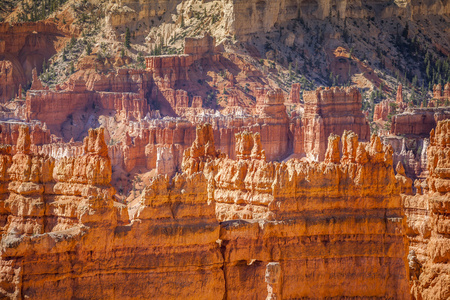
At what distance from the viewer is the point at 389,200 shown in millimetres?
49250

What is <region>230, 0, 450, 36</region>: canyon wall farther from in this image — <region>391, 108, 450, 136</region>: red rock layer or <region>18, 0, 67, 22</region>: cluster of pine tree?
<region>391, 108, 450, 136</region>: red rock layer

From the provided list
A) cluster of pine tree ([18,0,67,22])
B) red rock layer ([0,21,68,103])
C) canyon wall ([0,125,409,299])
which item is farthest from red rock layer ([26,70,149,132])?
canyon wall ([0,125,409,299])

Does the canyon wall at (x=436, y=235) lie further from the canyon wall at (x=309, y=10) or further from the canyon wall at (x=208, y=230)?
the canyon wall at (x=309, y=10)

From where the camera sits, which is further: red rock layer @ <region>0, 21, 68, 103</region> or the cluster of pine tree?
the cluster of pine tree

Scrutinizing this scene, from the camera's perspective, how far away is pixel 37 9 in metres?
172

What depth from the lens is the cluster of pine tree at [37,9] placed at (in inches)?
6577

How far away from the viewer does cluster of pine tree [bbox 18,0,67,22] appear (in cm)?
16706

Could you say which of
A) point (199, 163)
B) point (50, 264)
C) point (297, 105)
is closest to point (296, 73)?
point (297, 105)

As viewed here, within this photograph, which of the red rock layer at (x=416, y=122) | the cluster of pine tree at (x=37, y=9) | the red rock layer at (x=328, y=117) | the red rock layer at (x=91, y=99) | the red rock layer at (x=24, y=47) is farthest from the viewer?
the cluster of pine tree at (x=37, y=9)

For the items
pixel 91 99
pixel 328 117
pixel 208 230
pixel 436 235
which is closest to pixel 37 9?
pixel 91 99

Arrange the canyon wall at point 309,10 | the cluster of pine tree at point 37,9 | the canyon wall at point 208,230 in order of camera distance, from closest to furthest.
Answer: the canyon wall at point 208,230, the canyon wall at point 309,10, the cluster of pine tree at point 37,9

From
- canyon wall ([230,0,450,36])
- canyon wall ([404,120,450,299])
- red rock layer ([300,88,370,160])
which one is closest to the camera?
canyon wall ([404,120,450,299])

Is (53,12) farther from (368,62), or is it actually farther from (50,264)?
(50,264)

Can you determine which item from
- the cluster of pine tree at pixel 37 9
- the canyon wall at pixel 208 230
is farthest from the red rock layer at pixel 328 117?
the cluster of pine tree at pixel 37 9
